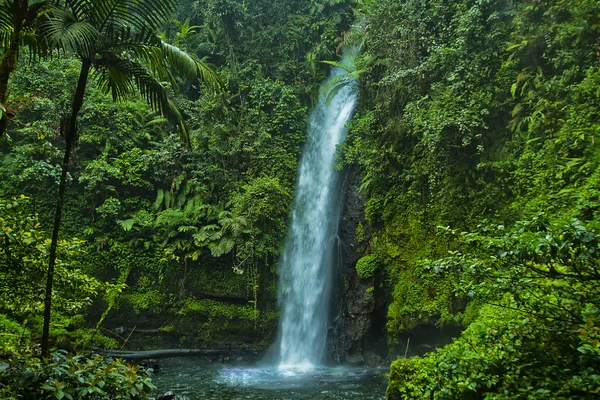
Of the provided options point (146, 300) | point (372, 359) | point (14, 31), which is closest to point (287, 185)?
point (146, 300)

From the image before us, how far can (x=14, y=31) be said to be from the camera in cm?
454

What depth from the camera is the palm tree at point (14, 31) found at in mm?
4449

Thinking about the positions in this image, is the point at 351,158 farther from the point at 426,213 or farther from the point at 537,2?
the point at 537,2

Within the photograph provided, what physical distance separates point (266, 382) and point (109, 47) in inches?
328

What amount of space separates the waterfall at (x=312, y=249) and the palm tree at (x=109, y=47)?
874cm

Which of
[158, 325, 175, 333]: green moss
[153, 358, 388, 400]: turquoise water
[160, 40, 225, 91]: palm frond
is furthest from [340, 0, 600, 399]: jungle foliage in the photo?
[158, 325, 175, 333]: green moss

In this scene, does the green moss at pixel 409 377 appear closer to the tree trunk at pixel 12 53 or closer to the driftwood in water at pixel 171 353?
the tree trunk at pixel 12 53

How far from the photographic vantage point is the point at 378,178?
12.5 m

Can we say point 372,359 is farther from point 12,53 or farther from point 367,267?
point 12,53

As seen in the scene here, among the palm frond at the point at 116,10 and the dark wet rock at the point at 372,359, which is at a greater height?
the palm frond at the point at 116,10

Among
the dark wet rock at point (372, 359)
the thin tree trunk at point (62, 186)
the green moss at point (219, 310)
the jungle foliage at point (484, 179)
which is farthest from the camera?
the green moss at point (219, 310)

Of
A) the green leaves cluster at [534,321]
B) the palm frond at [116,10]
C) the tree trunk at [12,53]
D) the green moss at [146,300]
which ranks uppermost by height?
the palm frond at [116,10]

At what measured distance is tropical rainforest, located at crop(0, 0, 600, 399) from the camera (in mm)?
4145

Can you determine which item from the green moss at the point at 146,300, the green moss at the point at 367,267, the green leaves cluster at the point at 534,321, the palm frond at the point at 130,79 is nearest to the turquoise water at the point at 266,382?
the green moss at the point at 146,300
